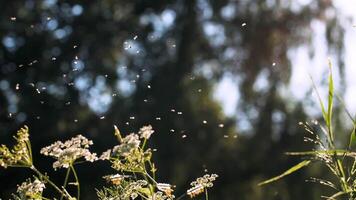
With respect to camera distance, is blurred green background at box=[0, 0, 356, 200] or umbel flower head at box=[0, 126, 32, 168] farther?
blurred green background at box=[0, 0, 356, 200]

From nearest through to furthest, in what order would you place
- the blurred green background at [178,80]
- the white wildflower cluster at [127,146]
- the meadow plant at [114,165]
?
the white wildflower cluster at [127,146] < the meadow plant at [114,165] < the blurred green background at [178,80]

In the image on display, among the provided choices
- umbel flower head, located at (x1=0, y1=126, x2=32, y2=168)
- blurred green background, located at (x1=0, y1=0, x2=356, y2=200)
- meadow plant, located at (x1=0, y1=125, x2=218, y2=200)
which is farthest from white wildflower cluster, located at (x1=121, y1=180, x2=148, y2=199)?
blurred green background, located at (x1=0, y1=0, x2=356, y2=200)

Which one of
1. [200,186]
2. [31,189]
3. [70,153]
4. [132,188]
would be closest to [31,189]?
[31,189]

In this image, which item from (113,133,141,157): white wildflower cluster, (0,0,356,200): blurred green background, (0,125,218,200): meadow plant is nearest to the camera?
(113,133,141,157): white wildflower cluster

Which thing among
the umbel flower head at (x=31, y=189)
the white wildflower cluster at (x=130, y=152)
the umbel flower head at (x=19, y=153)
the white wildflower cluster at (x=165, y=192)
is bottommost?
the white wildflower cluster at (x=165, y=192)

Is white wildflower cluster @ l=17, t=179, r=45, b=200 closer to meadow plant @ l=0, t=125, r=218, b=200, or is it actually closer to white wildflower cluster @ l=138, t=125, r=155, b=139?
meadow plant @ l=0, t=125, r=218, b=200

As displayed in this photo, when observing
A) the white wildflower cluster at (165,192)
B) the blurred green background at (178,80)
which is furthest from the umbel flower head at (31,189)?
the blurred green background at (178,80)

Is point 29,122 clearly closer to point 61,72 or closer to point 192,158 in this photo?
point 61,72

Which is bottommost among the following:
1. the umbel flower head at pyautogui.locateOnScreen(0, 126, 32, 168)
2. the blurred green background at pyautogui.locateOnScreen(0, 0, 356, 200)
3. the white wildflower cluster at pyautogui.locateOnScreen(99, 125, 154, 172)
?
the white wildflower cluster at pyautogui.locateOnScreen(99, 125, 154, 172)

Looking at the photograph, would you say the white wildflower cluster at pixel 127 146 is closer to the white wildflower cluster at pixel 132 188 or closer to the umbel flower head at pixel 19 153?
the white wildflower cluster at pixel 132 188
